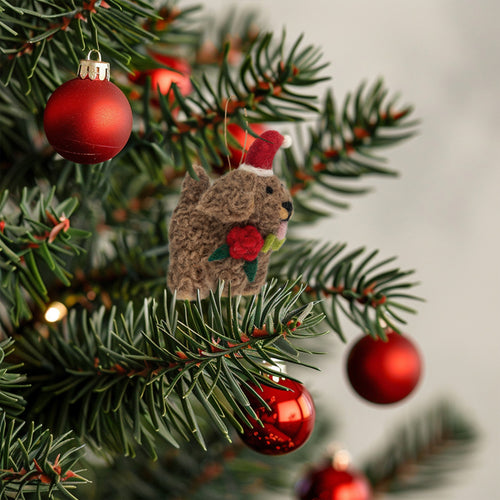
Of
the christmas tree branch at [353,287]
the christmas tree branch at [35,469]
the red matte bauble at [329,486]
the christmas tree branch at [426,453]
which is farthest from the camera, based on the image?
the christmas tree branch at [426,453]

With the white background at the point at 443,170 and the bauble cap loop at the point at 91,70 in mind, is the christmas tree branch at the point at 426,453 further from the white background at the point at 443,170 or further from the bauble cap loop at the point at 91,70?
the bauble cap loop at the point at 91,70

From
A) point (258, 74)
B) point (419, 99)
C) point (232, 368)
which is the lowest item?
point (232, 368)

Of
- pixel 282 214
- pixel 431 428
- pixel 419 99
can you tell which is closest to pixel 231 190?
pixel 282 214

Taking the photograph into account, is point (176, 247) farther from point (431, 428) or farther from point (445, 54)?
point (445, 54)

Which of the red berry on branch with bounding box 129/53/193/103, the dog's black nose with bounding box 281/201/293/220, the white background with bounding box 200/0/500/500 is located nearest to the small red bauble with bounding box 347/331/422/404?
the dog's black nose with bounding box 281/201/293/220

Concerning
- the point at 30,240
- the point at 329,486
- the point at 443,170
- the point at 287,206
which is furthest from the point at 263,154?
the point at 443,170

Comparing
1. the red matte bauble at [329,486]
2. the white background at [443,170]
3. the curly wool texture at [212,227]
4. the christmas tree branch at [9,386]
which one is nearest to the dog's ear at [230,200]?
the curly wool texture at [212,227]

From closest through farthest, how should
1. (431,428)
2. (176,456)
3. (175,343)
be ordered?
(175,343), (176,456), (431,428)
